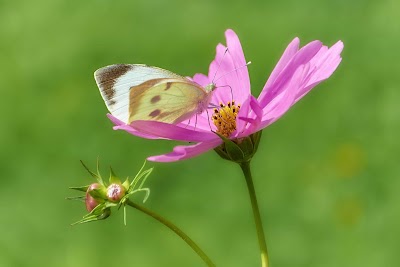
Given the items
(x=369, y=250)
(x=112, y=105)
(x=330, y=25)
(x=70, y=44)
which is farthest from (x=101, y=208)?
(x=70, y=44)

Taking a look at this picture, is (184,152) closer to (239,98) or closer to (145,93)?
(145,93)

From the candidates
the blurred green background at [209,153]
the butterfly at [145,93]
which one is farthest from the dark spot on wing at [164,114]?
the blurred green background at [209,153]

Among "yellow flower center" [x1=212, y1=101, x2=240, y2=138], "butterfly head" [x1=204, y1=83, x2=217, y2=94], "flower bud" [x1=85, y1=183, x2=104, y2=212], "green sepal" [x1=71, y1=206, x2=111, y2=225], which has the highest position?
"butterfly head" [x1=204, y1=83, x2=217, y2=94]

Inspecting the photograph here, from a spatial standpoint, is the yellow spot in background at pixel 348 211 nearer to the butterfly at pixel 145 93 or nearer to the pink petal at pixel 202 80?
the pink petal at pixel 202 80

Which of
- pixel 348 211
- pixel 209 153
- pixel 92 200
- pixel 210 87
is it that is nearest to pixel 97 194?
pixel 92 200

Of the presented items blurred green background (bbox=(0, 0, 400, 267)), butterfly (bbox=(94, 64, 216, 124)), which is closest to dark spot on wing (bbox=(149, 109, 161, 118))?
butterfly (bbox=(94, 64, 216, 124))

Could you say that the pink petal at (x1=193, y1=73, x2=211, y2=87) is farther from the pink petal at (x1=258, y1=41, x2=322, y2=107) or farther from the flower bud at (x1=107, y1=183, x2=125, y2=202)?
the flower bud at (x1=107, y1=183, x2=125, y2=202)
